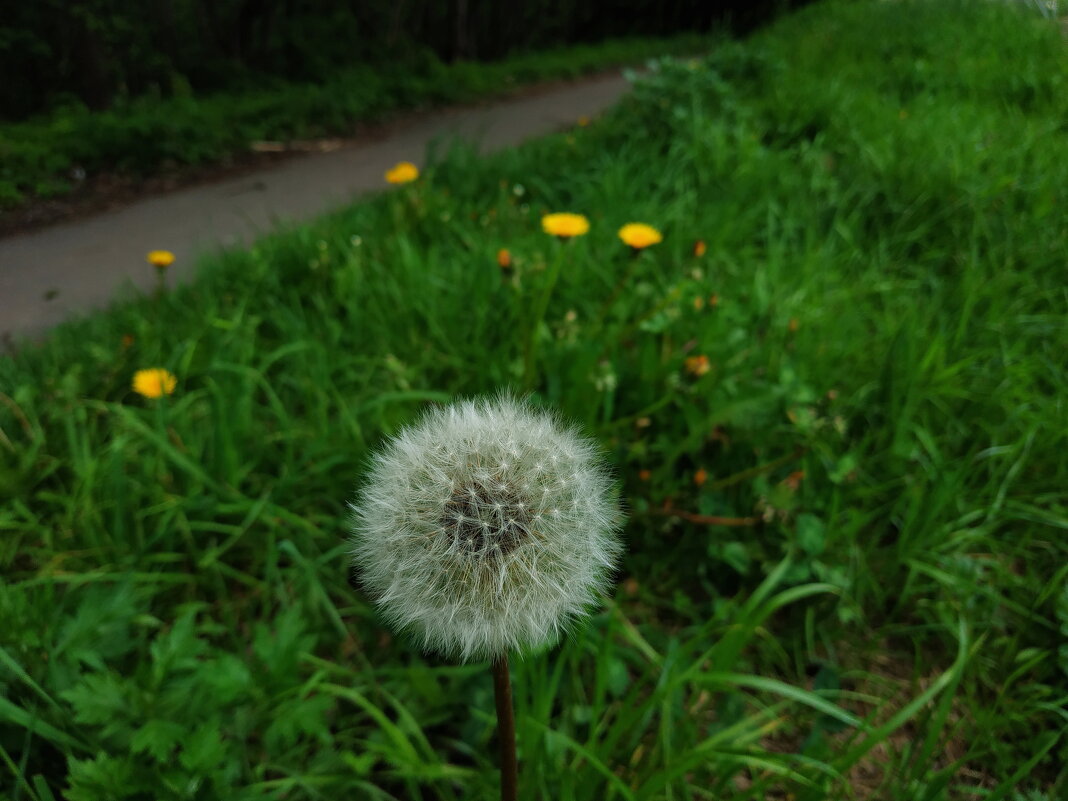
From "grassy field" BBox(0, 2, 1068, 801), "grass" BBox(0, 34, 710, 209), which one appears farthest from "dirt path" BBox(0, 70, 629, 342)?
"grassy field" BBox(0, 2, 1068, 801)

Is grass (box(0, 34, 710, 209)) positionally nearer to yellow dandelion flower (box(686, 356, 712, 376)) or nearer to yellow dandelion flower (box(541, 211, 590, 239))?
yellow dandelion flower (box(541, 211, 590, 239))

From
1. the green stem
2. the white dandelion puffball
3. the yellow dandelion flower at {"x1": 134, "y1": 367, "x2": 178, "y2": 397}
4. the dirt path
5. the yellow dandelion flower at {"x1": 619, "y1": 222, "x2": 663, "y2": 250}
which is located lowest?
the dirt path

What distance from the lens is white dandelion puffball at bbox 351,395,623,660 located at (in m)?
0.83

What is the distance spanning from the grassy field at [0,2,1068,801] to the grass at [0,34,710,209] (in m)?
1.92

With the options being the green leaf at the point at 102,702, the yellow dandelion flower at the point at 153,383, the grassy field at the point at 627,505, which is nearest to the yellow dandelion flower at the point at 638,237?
the grassy field at the point at 627,505

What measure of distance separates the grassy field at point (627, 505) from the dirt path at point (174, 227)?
493mm

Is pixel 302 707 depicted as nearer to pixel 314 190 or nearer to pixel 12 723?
pixel 12 723

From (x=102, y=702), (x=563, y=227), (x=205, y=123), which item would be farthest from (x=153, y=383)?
(x=205, y=123)

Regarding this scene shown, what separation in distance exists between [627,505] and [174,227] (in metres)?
3.34

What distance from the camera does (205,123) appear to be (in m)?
5.08

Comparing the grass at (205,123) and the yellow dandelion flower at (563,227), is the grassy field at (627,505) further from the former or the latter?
the grass at (205,123)

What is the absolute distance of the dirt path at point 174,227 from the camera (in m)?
2.99

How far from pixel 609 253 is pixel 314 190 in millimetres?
2842

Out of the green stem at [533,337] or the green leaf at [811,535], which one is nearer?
the green leaf at [811,535]
